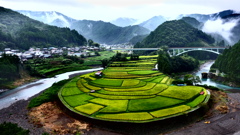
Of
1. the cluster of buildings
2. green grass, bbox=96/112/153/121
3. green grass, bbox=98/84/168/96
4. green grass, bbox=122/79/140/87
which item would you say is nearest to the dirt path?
green grass, bbox=96/112/153/121

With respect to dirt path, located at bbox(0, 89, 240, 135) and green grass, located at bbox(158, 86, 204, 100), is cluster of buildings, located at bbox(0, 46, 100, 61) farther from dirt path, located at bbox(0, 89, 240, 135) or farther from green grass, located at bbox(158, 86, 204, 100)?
green grass, located at bbox(158, 86, 204, 100)

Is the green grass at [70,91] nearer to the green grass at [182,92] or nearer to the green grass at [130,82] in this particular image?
the green grass at [130,82]

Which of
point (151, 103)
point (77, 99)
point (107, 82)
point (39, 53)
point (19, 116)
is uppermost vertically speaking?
point (39, 53)

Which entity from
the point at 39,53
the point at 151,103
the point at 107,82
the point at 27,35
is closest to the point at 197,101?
the point at 151,103

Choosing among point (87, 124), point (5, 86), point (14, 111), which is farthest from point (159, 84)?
point (5, 86)

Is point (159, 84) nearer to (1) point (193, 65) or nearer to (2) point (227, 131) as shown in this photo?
(2) point (227, 131)

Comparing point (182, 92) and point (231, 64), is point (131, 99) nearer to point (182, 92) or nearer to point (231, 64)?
point (182, 92)

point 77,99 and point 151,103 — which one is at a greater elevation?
point 151,103

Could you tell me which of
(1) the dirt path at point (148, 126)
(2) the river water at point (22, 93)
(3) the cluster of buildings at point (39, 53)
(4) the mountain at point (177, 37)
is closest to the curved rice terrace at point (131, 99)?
(1) the dirt path at point (148, 126)
